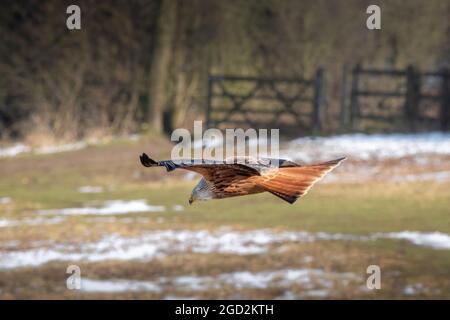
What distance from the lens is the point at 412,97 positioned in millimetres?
26969

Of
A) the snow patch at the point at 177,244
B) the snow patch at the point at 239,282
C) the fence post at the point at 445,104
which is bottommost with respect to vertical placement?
the snow patch at the point at 239,282

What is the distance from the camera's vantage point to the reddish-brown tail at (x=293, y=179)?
1451 mm

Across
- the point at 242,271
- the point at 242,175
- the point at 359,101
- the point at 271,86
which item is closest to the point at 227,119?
the point at 271,86

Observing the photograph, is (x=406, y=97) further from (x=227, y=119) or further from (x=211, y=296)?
(x=211, y=296)

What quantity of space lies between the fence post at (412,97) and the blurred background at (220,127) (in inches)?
1.7

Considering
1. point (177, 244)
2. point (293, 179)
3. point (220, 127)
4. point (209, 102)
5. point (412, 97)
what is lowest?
point (177, 244)

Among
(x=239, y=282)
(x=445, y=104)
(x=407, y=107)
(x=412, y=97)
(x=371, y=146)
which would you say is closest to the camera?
(x=239, y=282)

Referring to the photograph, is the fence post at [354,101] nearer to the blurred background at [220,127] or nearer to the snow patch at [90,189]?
the blurred background at [220,127]

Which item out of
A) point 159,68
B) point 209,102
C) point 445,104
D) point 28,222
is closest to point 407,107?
point 445,104

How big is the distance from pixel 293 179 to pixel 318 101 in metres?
26.2

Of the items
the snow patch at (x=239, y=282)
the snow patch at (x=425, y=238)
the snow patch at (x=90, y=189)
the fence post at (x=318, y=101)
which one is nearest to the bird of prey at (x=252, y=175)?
the snow patch at (x=239, y=282)

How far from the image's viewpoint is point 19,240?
42.1ft

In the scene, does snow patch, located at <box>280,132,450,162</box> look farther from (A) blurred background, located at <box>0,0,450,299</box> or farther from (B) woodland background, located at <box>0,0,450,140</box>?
(B) woodland background, located at <box>0,0,450,140</box>

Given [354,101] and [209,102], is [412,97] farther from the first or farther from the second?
[209,102]
